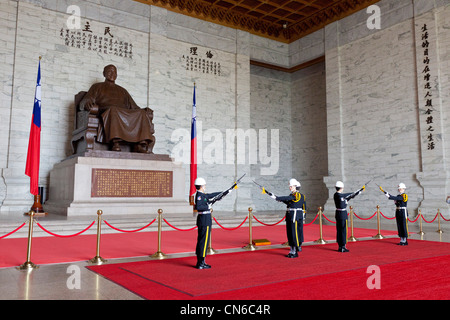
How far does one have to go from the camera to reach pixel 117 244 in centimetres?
479

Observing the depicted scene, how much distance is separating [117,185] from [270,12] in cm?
674

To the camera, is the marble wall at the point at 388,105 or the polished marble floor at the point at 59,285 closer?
the polished marble floor at the point at 59,285

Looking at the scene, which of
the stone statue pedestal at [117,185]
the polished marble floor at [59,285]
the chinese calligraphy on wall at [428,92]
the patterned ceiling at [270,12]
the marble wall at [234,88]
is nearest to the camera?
the polished marble floor at [59,285]

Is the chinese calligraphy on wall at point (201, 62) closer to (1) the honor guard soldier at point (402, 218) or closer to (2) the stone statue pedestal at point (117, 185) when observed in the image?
(2) the stone statue pedestal at point (117, 185)

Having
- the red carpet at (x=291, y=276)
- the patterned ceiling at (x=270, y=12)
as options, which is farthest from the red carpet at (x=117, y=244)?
the patterned ceiling at (x=270, y=12)

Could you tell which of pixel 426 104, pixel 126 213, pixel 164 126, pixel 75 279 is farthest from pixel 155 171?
pixel 426 104

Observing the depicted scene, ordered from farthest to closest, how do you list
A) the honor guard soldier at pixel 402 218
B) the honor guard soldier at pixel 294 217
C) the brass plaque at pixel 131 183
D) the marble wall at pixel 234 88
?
1. the marble wall at pixel 234 88
2. the brass plaque at pixel 131 183
3. the honor guard soldier at pixel 402 218
4. the honor guard soldier at pixel 294 217

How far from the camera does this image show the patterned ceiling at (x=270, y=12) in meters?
10.0

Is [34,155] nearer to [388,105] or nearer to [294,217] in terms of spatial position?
[294,217]

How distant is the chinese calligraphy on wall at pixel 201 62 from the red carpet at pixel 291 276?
22.7ft

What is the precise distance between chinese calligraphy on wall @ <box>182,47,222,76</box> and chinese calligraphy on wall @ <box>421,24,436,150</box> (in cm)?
505

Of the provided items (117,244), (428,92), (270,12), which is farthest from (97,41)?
(428,92)
